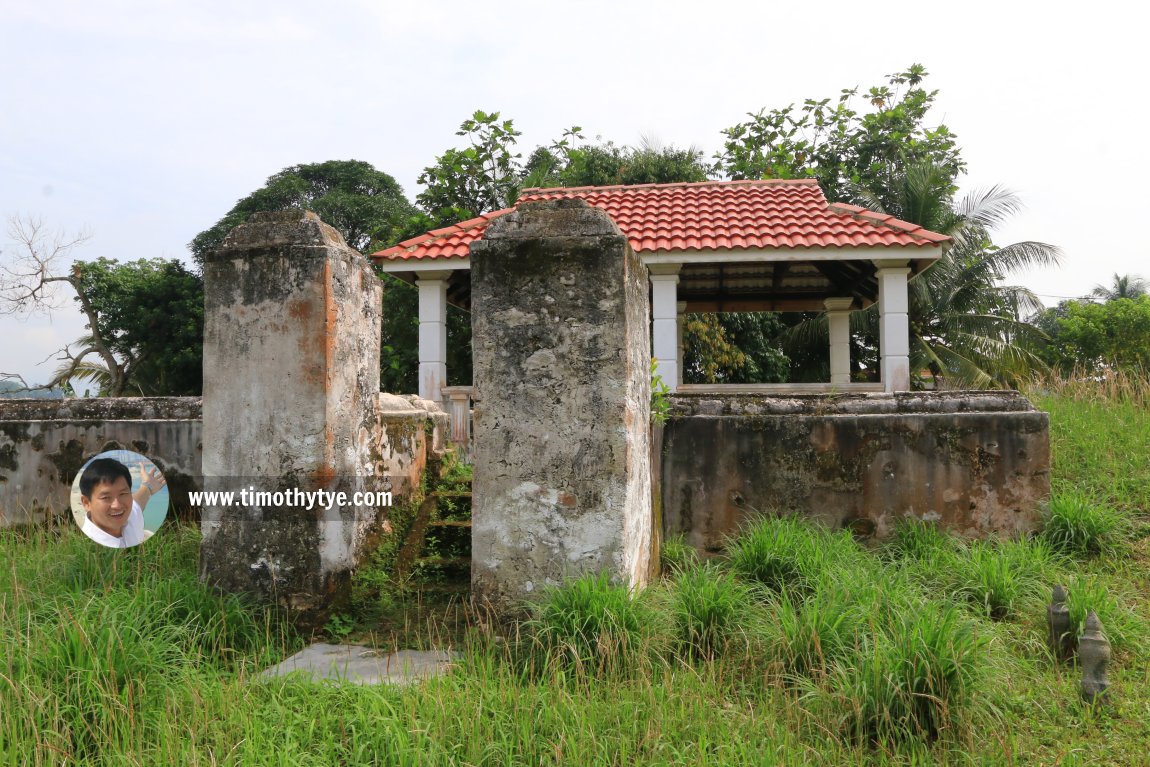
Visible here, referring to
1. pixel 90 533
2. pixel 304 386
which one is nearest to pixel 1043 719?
pixel 304 386

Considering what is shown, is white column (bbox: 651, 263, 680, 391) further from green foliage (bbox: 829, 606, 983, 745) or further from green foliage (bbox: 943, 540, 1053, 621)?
green foliage (bbox: 829, 606, 983, 745)

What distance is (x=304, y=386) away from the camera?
3838 millimetres

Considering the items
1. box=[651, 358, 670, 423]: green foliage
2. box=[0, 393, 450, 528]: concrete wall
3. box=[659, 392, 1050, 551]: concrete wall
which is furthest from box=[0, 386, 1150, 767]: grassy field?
box=[0, 393, 450, 528]: concrete wall

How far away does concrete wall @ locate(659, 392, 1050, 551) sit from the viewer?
15.6ft

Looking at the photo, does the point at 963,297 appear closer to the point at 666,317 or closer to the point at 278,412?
the point at 666,317

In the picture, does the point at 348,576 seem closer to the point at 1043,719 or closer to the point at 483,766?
the point at 483,766

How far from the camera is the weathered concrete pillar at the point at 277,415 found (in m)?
3.83

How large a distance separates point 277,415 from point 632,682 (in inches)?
83.1

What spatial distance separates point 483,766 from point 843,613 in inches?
60.7

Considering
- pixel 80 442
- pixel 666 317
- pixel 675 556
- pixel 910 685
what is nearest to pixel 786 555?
pixel 675 556

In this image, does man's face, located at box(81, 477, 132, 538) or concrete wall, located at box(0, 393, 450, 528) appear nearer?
man's face, located at box(81, 477, 132, 538)

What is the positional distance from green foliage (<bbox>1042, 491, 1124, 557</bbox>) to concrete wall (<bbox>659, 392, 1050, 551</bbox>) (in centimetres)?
10

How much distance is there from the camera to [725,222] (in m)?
9.84

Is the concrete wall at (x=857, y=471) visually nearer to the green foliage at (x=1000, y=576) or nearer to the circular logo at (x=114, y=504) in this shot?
the green foliage at (x=1000, y=576)
